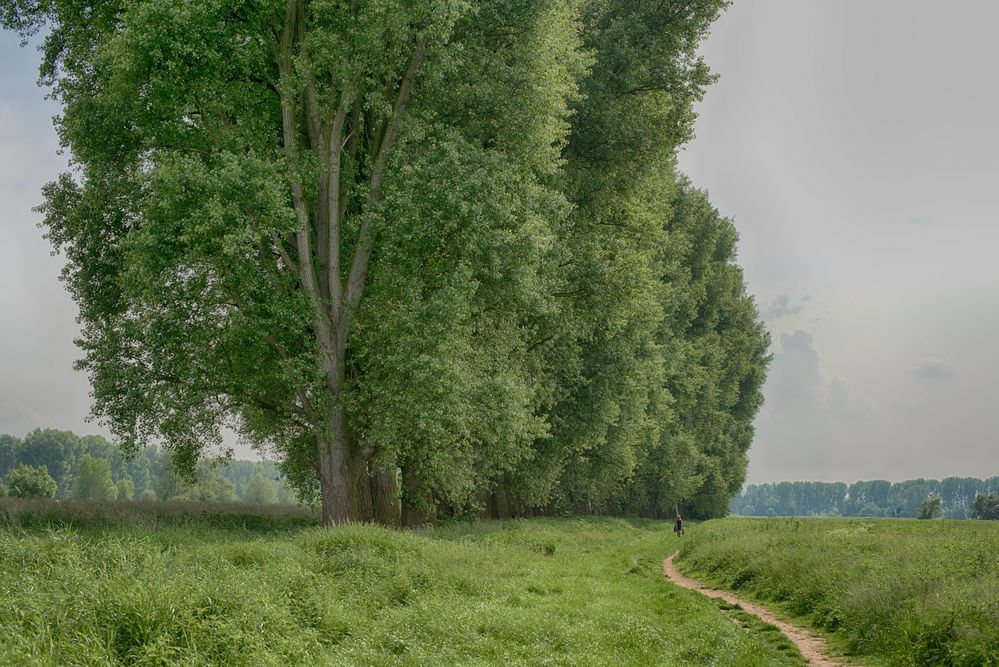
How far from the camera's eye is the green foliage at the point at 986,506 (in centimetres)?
8300

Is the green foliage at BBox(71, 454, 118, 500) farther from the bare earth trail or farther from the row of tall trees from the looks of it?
the bare earth trail

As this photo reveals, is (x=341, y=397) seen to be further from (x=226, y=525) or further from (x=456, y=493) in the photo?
(x=456, y=493)

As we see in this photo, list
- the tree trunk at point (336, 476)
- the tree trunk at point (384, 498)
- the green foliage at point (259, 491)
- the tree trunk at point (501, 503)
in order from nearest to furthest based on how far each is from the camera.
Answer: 1. the tree trunk at point (336, 476)
2. the tree trunk at point (384, 498)
3. the tree trunk at point (501, 503)
4. the green foliage at point (259, 491)

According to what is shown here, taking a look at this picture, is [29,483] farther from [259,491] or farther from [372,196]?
[372,196]

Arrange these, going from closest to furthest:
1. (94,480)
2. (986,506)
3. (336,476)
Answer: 1. (336,476)
2. (986,506)
3. (94,480)

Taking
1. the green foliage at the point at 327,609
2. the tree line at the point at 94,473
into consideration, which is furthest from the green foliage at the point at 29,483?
the green foliage at the point at 327,609

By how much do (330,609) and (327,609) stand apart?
7cm

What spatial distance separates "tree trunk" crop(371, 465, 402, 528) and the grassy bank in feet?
31.1

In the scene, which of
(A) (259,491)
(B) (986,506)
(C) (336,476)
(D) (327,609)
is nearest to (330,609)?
(D) (327,609)

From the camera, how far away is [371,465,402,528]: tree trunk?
81.3 feet

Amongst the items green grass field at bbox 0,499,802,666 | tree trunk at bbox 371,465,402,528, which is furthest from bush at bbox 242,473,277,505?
green grass field at bbox 0,499,802,666

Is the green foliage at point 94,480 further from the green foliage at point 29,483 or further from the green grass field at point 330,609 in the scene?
the green grass field at point 330,609

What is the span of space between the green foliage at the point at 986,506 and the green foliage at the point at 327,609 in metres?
83.6

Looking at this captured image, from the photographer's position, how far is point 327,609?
433 inches
